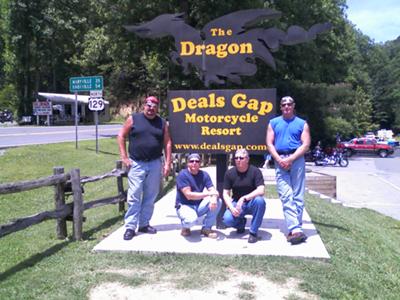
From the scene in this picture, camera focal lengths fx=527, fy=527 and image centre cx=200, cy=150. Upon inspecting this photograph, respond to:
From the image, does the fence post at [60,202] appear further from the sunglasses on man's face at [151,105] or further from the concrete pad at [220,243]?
the sunglasses on man's face at [151,105]

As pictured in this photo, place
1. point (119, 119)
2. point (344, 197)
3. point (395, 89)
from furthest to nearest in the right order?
point (395, 89) < point (119, 119) < point (344, 197)

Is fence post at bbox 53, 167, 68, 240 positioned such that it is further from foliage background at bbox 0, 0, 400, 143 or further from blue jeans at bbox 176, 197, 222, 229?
foliage background at bbox 0, 0, 400, 143

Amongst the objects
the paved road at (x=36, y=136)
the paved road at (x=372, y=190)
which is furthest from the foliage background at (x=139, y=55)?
the paved road at (x=372, y=190)

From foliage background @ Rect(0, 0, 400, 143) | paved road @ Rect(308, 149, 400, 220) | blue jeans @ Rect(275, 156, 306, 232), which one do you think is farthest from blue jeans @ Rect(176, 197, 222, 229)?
foliage background @ Rect(0, 0, 400, 143)

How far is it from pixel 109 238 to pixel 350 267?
2.93m

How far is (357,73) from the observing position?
76688mm

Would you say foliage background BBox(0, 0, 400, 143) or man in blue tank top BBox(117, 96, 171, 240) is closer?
man in blue tank top BBox(117, 96, 171, 240)

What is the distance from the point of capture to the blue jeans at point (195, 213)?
6.54m

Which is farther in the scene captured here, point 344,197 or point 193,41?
point 344,197

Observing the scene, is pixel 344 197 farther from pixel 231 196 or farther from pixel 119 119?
pixel 119 119

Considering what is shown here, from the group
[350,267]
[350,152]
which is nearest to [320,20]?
[350,152]

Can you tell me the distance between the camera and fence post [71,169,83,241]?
6.84 meters

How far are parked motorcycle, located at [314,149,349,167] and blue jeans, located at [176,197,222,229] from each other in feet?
96.8

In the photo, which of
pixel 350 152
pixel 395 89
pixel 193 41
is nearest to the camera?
pixel 193 41
